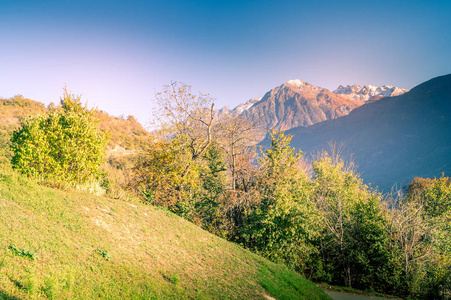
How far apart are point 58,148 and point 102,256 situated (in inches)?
Answer: 287

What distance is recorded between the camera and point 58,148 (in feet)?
35.9

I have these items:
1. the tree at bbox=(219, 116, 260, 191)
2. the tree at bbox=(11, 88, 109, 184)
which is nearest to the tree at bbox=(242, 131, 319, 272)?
the tree at bbox=(219, 116, 260, 191)

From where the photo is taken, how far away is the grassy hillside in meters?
4.38

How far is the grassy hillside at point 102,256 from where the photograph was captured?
14.4 feet

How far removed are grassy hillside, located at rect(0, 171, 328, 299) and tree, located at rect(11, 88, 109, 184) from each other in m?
2.03

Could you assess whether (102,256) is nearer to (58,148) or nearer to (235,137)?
(58,148)

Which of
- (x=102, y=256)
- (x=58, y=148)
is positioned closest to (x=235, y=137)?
(x=58, y=148)

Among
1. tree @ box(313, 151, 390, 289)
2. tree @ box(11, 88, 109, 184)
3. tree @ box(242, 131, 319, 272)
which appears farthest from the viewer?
tree @ box(313, 151, 390, 289)

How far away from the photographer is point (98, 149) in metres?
11.9

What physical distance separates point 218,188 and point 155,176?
5619 millimetres

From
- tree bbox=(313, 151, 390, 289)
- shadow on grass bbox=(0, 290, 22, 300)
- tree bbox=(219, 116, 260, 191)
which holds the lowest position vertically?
tree bbox=(313, 151, 390, 289)

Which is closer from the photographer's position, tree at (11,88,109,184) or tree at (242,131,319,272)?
tree at (11,88,109,184)

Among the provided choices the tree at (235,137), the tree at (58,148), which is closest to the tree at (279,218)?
the tree at (235,137)

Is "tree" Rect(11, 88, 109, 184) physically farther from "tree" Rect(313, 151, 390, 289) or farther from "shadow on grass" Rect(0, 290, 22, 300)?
"tree" Rect(313, 151, 390, 289)
